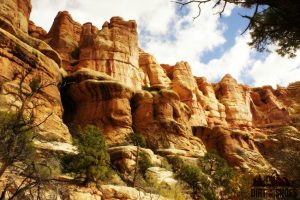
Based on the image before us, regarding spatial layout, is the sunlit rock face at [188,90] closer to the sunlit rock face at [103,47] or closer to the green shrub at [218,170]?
the sunlit rock face at [103,47]

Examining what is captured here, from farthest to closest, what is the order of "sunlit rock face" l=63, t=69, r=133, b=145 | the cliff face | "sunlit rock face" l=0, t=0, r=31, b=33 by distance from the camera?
the cliff face < "sunlit rock face" l=63, t=69, r=133, b=145 < "sunlit rock face" l=0, t=0, r=31, b=33

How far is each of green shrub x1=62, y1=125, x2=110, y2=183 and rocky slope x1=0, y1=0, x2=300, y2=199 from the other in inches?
106

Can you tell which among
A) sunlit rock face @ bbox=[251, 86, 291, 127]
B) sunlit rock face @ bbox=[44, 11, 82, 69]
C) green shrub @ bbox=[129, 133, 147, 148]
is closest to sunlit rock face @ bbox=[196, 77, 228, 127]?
sunlit rock face @ bbox=[251, 86, 291, 127]

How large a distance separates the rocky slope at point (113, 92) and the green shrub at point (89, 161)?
8.86 feet

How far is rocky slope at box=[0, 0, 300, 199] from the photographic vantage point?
3900 centimetres

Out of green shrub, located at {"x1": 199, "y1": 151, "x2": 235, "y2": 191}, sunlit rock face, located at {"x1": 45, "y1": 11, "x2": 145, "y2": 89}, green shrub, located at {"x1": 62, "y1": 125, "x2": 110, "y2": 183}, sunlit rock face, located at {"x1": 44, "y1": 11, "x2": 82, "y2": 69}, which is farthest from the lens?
sunlit rock face, located at {"x1": 44, "y1": 11, "x2": 82, "y2": 69}

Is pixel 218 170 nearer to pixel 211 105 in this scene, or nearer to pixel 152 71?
pixel 152 71

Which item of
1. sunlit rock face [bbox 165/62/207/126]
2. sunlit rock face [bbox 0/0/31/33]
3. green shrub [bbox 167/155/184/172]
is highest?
sunlit rock face [bbox 0/0/31/33]

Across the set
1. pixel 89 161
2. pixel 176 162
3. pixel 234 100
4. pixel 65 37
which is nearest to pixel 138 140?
pixel 176 162

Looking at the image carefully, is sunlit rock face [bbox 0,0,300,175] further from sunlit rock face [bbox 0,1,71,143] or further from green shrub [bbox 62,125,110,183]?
green shrub [bbox 62,125,110,183]

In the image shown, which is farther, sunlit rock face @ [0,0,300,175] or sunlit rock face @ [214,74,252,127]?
sunlit rock face @ [214,74,252,127]

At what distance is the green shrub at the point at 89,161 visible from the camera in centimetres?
2647

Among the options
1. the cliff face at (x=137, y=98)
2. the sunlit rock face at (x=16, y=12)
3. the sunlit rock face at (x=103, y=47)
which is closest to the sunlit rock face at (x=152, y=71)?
the cliff face at (x=137, y=98)

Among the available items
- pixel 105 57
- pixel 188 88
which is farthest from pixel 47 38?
pixel 188 88
